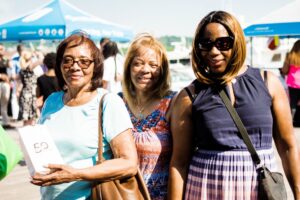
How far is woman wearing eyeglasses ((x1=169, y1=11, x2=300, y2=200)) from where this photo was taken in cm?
225

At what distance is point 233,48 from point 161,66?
32.3 inches

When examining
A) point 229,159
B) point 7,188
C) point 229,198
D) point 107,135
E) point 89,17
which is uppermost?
point 89,17

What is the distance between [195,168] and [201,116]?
0.28 m

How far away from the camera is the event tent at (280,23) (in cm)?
1052

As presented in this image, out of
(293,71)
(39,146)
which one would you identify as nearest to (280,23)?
(293,71)

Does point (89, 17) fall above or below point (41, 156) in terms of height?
above

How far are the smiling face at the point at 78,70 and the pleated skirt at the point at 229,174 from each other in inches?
27.3

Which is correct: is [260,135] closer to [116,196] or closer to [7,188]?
[116,196]

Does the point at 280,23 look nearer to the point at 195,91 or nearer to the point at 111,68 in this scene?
the point at 111,68

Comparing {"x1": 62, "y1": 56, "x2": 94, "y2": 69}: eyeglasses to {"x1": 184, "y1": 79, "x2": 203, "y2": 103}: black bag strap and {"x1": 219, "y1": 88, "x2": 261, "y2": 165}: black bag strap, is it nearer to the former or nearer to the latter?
{"x1": 184, "y1": 79, "x2": 203, "y2": 103}: black bag strap

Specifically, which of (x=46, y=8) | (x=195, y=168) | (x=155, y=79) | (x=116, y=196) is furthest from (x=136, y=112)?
(x=46, y=8)

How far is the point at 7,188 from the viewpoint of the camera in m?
6.31

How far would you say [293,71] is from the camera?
10.0 meters

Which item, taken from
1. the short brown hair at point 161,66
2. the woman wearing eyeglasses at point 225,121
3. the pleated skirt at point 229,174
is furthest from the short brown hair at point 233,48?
the short brown hair at point 161,66
